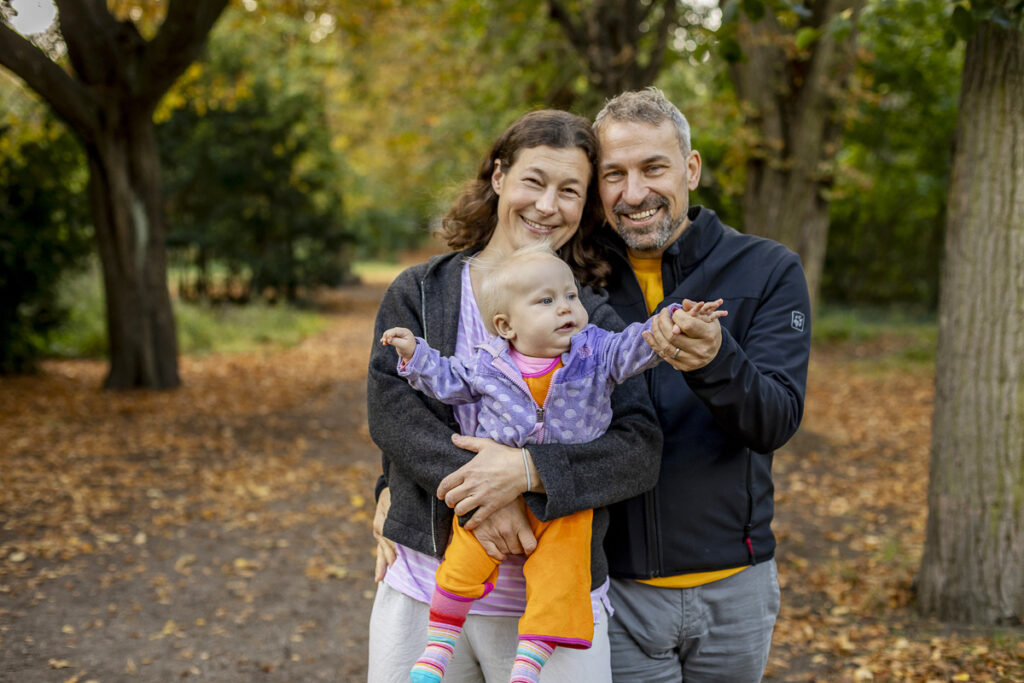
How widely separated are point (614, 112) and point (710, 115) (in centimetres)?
727

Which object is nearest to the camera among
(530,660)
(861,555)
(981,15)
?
(530,660)

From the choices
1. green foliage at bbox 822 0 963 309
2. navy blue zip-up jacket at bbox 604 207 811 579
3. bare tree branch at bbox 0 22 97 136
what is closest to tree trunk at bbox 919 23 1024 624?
navy blue zip-up jacket at bbox 604 207 811 579

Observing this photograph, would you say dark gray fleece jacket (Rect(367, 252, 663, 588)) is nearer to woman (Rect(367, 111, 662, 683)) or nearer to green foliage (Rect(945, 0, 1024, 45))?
woman (Rect(367, 111, 662, 683))

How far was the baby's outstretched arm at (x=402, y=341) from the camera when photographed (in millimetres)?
2193

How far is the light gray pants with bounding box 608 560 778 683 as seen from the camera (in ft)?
7.91

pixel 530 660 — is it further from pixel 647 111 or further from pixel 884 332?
pixel 884 332

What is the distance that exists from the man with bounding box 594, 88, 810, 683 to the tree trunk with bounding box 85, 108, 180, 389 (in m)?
8.92

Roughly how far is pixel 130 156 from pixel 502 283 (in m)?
9.12

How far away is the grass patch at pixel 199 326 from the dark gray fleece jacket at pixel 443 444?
11.6 metres

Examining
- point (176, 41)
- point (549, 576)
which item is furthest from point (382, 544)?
point (176, 41)

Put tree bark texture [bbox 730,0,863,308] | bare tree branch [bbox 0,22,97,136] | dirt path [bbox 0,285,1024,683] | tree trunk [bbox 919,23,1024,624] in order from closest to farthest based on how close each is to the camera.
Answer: tree trunk [bbox 919,23,1024,624] → dirt path [bbox 0,285,1024,683] → bare tree branch [bbox 0,22,97,136] → tree bark texture [bbox 730,0,863,308]

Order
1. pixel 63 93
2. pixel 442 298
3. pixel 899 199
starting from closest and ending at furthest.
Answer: pixel 442 298, pixel 63 93, pixel 899 199

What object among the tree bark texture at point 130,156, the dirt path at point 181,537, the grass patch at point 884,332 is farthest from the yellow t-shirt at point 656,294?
the grass patch at point 884,332

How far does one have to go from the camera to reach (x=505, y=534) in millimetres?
2176
